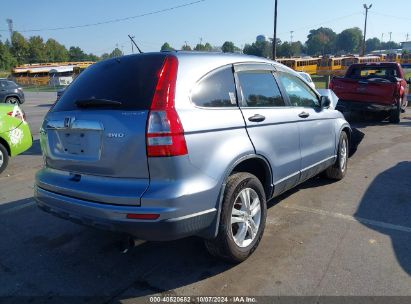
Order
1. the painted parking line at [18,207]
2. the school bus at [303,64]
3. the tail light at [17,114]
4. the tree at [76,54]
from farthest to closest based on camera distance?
1. the tree at [76,54]
2. the school bus at [303,64]
3. the tail light at [17,114]
4. the painted parking line at [18,207]

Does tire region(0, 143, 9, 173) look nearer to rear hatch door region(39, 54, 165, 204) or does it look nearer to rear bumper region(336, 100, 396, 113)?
rear hatch door region(39, 54, 165, 204)

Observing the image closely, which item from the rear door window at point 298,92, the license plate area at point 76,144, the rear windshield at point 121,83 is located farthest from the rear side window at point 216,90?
the rear door window at point 298,92

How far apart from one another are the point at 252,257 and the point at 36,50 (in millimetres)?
107266

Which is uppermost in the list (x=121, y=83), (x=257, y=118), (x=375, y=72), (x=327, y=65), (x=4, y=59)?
(x=4, y=59)

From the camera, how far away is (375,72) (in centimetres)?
1316

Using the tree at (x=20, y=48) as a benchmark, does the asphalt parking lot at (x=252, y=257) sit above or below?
below

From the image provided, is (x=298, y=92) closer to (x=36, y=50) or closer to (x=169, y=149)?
(x=169, y=149)

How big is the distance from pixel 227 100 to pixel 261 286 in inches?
62.5

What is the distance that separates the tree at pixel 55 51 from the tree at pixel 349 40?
10947 centimetres

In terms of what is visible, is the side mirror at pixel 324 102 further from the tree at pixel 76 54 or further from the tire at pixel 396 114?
the tree at pixel 76 54

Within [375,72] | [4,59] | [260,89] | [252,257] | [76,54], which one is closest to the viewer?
[252,257]

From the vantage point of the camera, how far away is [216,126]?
3.23 meters

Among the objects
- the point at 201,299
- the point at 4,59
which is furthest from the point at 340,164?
the point at 4,59

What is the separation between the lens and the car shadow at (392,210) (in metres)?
3.86
